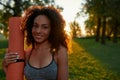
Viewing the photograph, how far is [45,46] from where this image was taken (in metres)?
4.65

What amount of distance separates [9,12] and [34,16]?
40.3 meters

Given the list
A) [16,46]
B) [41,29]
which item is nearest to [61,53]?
[41,29]

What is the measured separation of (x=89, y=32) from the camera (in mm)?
150250

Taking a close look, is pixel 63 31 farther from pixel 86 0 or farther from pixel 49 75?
pixel 86 0

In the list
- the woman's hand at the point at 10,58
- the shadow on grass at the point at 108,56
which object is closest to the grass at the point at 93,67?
the shadow on grass at the point at 108,56

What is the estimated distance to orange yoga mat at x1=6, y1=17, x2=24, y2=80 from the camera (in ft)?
15.5

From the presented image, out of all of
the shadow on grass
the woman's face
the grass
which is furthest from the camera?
the shadow on grass

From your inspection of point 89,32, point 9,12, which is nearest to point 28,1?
point 9,12

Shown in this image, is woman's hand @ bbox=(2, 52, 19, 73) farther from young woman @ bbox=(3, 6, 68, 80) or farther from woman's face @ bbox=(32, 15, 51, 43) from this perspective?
woman's face @ bbox=(32, 15, 51, 43)

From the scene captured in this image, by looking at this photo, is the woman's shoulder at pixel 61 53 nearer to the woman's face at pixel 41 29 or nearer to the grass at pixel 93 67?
the woman's face at pixel 41 29

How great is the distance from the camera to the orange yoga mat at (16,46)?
4.71 meters

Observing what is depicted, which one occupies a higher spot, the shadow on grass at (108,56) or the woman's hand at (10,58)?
the woman's hand at (10,58)

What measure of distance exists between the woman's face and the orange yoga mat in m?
0.20

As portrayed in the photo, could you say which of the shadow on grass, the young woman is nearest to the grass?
the shadow on grass
